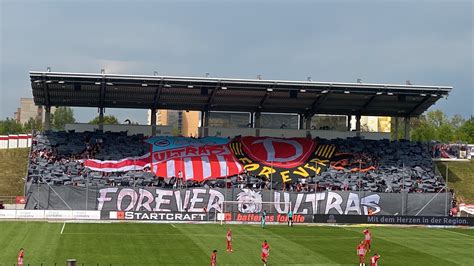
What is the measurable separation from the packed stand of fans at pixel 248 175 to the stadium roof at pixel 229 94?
3.74 metres

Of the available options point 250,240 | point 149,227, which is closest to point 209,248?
point 250,240

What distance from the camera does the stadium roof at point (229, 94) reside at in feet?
Result: 228

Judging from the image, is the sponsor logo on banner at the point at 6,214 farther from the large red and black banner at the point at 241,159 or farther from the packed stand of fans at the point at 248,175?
the large red and black banner at the point at 241,159

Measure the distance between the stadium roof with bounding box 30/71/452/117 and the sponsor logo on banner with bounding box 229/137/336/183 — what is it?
4.16m

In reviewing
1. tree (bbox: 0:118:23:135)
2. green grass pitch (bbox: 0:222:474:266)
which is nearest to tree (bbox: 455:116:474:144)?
green grass pitch (bbox: 0:222:474:266)

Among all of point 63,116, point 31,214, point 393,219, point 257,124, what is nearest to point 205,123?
point 257,124

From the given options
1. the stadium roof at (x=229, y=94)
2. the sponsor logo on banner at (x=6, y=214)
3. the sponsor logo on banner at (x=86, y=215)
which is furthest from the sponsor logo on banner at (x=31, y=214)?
the stadium roof at (x=229, y=94)

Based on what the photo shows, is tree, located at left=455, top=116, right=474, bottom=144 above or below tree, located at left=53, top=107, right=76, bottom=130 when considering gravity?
below

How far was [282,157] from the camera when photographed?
74.7 metres

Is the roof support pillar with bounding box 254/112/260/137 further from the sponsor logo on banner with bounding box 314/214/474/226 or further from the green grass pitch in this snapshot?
the green grass pitch

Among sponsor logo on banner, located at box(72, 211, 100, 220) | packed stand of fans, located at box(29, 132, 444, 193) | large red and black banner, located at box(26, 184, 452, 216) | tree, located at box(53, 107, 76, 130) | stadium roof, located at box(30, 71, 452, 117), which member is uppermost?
tree, located at box(53, 107, 76, 130)

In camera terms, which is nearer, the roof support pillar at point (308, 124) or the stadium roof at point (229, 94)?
the stadium roof at point (229, 94)

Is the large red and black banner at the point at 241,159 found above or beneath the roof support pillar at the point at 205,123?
beneath

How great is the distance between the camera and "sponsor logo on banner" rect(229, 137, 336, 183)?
71.7 metres
